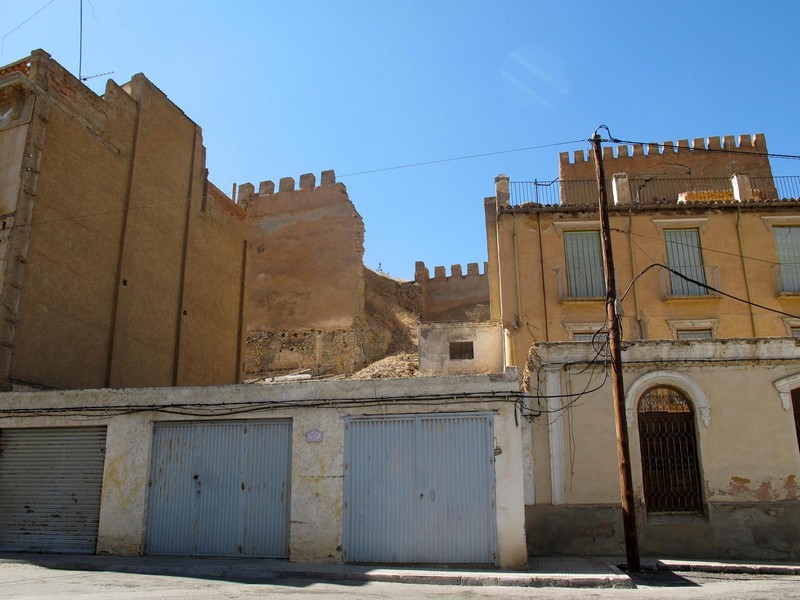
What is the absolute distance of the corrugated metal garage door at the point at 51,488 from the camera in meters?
13.5

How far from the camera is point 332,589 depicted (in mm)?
9781

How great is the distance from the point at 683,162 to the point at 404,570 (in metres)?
27.2

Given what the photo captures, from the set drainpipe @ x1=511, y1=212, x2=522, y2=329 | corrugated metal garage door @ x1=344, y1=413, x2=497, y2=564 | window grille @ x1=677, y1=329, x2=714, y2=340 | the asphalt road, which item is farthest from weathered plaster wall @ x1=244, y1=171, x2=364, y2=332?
the asphalt road

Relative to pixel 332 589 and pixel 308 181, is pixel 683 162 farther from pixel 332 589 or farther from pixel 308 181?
pixel 332 589

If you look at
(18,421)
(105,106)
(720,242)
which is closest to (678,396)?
(720,242)

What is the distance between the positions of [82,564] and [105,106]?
1201 cm

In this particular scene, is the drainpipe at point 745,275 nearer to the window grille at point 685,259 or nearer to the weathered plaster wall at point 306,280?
the window grille at point 685,259

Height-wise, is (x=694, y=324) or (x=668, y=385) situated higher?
(x=694, y=324)

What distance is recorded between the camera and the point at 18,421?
14023 millimetres

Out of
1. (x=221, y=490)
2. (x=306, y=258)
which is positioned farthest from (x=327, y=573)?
(x=306, y=258)

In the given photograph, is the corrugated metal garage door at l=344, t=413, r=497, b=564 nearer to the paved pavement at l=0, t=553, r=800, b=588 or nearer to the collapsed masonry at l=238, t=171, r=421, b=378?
the paved pavement at l=0, t=553, r=800, b=588

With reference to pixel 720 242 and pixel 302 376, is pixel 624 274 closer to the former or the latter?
pixel 720 242

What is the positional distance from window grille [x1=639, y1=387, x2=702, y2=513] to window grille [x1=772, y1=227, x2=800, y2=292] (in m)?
10.7

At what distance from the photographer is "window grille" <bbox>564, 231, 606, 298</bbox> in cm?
2227
